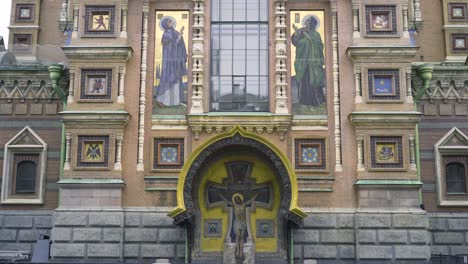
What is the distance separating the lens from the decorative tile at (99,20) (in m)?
26.4

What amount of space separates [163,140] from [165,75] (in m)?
2.72

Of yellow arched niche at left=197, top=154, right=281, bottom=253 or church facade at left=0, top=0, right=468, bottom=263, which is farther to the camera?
yellow arched niche at left=197, top=154, right=281, bottom=253

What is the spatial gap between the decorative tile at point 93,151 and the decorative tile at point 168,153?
1958 mm

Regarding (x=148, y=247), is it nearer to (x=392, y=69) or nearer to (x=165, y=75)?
(x=165, y=75)

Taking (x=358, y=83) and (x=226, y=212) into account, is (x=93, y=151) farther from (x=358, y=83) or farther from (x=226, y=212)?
(x=358, y=83)

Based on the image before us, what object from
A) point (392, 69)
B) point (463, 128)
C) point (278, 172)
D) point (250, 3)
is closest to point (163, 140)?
point (278, 172)

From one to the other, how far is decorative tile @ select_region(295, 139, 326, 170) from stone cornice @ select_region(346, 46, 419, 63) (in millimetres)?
3668

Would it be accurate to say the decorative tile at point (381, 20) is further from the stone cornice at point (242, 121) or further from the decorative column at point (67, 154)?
the decorative column at point (67, 154)

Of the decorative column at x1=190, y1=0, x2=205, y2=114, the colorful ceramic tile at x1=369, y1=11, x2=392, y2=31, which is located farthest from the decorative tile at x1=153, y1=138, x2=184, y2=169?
the colorful ceramic tile at x1=369, y1=11, x2=392, y2=31

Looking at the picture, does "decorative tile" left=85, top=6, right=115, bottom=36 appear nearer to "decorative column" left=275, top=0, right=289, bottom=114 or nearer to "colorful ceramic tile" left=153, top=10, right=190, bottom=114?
"colorful ceramic tile" left=153, top=10, right=190, bottom=114

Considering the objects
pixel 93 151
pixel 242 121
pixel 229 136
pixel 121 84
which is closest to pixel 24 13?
pixel 121 84

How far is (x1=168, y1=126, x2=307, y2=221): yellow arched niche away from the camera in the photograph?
2334cm

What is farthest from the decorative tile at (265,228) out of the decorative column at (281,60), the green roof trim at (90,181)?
the green roof trim at (90,181)

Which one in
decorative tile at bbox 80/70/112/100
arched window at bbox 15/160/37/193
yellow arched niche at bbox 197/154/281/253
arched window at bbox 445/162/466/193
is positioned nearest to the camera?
yellow arched niche at bbox 197/154/281/253
